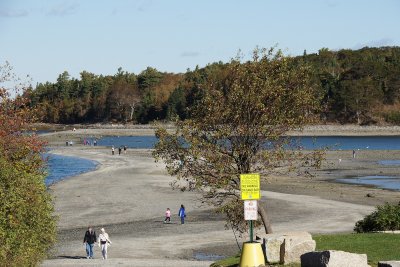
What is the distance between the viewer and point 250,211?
21.4 m

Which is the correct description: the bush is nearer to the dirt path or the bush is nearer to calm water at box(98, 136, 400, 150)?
the dirt path

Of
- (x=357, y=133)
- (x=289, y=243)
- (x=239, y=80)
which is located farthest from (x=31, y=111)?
(x=357, y=133)

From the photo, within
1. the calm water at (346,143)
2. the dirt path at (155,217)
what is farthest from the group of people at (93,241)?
the calm water at (346,143)

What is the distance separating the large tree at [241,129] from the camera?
30656 millimetres

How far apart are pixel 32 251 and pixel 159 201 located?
35132 mm

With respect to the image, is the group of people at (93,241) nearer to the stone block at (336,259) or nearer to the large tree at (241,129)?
the large tree at (241,129)

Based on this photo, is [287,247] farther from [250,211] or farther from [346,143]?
[346,143]

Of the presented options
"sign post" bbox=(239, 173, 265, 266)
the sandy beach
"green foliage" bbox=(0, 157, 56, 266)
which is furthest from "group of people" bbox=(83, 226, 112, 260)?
"sign post" bbox=(239, 173, 265, 266)

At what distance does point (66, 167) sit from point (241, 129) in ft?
235

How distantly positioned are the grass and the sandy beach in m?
4.91

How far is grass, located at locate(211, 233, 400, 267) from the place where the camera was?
887 inches

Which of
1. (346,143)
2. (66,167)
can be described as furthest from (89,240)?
(346,143)

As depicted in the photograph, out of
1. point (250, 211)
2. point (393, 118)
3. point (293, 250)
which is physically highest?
point (393, 118)

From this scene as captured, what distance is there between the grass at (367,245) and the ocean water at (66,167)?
5664 centimetres
